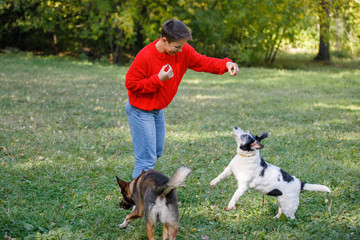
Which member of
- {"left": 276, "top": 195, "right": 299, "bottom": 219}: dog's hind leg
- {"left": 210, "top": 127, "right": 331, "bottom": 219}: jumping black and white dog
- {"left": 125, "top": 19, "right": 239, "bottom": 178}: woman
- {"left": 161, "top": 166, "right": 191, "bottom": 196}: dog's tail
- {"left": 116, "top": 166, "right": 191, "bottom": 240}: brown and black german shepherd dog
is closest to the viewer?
{"left": 161, "top": 166, "right": 191, "bottom": 196}: dog's tail

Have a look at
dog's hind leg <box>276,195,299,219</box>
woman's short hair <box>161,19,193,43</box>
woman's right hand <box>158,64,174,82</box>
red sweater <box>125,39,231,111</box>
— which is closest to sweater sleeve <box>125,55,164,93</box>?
red sweater <box>125,39,231,111</box>

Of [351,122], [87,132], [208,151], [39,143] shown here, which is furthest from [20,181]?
[351,122]

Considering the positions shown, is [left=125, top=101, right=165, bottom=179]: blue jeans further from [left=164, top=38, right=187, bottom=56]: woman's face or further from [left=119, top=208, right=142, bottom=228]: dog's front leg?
[left=164, top=38, right=187, bottom=56]: woman's face

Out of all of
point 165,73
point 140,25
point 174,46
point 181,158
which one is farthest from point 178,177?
point 140,25

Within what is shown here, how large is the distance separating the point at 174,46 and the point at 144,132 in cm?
98

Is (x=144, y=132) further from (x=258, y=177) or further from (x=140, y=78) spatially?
(x=258, y=177)

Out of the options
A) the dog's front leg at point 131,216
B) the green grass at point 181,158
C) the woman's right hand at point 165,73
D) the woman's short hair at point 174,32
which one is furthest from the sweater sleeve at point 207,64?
the dog's front leg at point 131,216

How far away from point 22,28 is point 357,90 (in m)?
20.1

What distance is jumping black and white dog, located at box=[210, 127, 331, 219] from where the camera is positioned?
391cm

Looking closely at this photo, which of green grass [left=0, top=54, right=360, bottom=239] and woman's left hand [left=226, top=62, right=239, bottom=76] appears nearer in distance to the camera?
green grass [left=0, top=54, right=360, bottom=239]

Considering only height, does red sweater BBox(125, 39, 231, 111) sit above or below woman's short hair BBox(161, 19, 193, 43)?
below

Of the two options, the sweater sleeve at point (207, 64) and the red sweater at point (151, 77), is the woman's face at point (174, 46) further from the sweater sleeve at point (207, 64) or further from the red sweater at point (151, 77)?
the sweater sleeve at point (207, 64)

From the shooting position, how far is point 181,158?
244 inches

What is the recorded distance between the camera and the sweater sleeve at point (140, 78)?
3.67 metres
